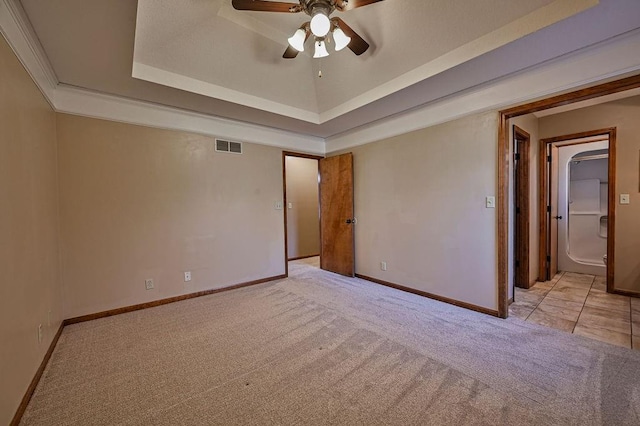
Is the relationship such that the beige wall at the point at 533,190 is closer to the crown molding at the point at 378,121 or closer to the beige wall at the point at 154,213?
the crown molding at the point at 378,121

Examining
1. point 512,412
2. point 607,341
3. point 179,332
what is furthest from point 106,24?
point 607,341

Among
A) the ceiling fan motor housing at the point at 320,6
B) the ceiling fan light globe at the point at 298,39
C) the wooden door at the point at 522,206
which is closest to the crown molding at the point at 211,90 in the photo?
the ceiling fan light globe at the point at 298,39

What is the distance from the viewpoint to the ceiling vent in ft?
12.1

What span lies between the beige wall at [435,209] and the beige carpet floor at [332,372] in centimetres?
50

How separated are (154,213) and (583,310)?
5.03 metres

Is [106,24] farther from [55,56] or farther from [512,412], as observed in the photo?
[512,412]

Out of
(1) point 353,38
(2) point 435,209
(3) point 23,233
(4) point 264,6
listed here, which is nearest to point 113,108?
(3) point 23,233

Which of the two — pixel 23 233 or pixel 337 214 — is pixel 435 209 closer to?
pixel 337 214

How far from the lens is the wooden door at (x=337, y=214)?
438cm

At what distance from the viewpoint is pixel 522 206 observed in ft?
11.8

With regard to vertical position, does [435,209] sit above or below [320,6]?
below

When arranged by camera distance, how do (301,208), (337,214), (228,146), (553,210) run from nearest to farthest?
(228,146), (553,210), (337,214), (301,208)

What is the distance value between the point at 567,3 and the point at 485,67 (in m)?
0.66

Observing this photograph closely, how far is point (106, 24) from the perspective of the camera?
1858 mm
